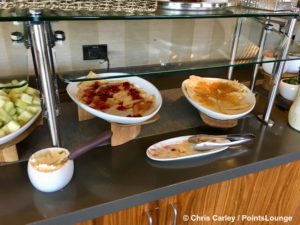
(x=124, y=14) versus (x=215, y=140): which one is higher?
(x=124, y=14)

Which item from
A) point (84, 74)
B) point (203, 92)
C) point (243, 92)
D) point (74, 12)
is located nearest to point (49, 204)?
point (84, 74)

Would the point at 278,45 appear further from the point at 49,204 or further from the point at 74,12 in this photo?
the point at 49,204

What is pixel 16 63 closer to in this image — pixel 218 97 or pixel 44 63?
pixel 44 63

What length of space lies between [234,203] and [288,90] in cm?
48

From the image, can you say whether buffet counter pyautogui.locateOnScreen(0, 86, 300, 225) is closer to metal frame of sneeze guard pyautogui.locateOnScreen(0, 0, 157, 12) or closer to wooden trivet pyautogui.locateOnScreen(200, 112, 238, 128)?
wooden trivet pyautogui.locateOnScreen(200, 112, 238, 128)

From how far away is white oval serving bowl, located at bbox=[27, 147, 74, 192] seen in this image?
0.59m

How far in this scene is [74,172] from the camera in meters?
0.70

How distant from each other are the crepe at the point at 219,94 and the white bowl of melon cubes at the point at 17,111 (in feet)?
1.57

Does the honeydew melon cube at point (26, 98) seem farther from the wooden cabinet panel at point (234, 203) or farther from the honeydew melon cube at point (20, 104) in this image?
the wooden cabinet panel at point (234, 203)

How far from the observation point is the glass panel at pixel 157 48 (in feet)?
2.10

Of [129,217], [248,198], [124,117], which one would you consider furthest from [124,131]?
[248,198]

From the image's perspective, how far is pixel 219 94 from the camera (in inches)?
36.8

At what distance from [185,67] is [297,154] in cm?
47

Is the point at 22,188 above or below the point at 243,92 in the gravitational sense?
below
